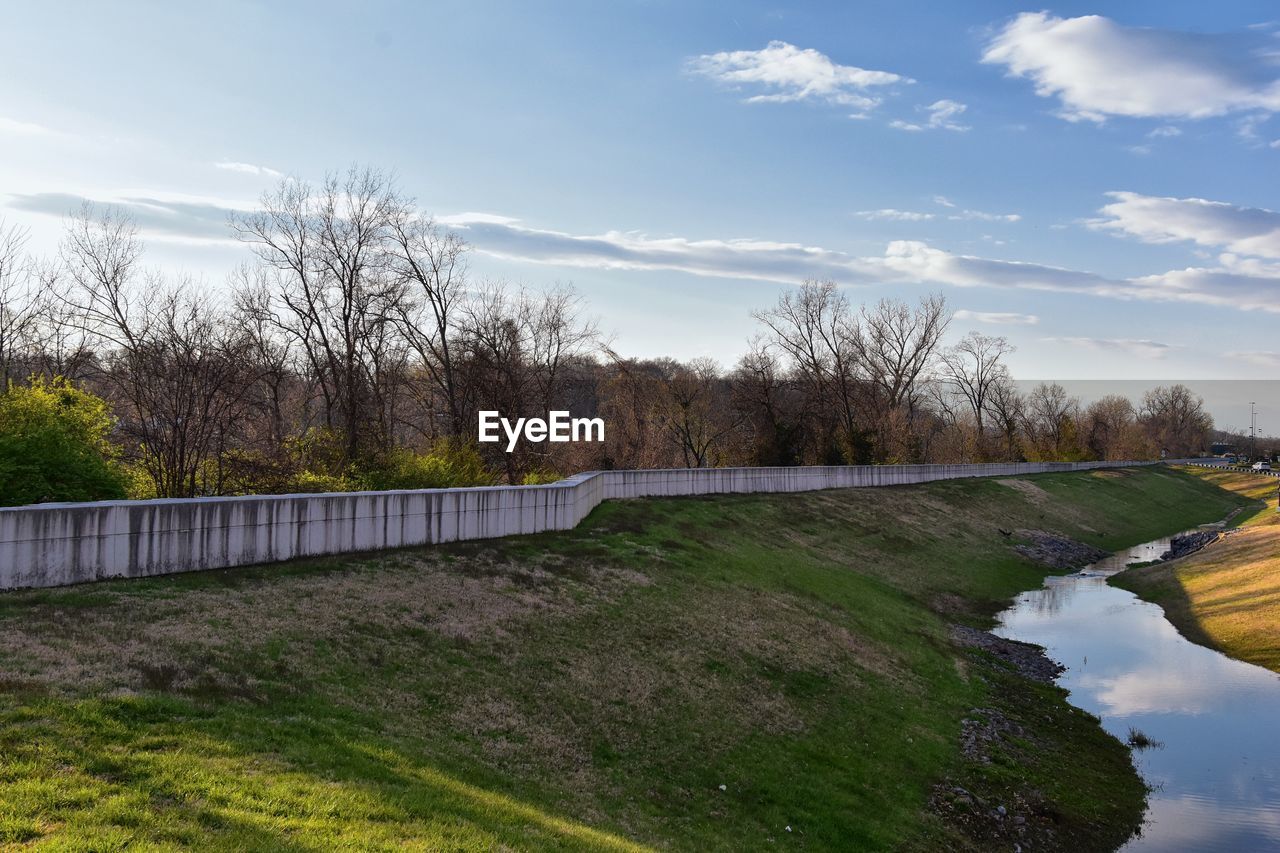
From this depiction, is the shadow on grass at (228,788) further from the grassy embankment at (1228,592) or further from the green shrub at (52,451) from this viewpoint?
the grassy embankment at (1228,592)

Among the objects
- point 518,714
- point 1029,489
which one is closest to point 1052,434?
point 1029,489

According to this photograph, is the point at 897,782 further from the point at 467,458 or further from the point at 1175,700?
the point at 467,458

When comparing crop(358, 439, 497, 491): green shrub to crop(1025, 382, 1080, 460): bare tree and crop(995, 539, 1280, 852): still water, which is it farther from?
crop(1025, 382, 1080, 460): bare tree

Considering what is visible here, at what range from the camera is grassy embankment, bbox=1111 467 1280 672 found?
3359 centimetres

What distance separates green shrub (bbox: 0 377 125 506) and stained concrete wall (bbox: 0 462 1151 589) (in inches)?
85.7

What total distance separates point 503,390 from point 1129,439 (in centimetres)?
14769

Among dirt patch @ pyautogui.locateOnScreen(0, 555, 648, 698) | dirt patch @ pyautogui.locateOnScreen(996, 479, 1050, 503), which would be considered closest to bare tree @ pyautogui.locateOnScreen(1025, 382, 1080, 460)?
dirt patch @ pyautogui.locateOnScreen(996, 479, 1050, 503)

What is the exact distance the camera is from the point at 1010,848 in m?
16.3

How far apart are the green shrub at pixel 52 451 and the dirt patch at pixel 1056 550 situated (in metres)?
53.0

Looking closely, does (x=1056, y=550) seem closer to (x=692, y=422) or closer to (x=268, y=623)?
(x=692, y=422)

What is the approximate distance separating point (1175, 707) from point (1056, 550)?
111 ft

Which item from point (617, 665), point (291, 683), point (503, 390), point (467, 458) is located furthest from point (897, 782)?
point (503, 390)

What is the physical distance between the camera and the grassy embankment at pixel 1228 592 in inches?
1323

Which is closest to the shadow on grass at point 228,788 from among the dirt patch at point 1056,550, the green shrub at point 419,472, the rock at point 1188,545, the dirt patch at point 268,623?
the dirt patch at point 268,623
